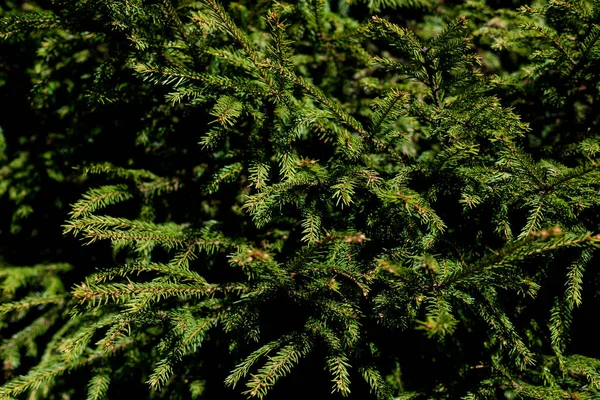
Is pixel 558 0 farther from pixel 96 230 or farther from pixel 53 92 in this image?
pixel 53 92

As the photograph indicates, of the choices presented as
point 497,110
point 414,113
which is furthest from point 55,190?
point 497,110

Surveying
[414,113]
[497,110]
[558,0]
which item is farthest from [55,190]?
[558,0]

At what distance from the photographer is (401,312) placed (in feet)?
4.45

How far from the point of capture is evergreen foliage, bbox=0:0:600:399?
1354mm

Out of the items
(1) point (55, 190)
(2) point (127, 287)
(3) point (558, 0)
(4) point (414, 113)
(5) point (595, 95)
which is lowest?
(1) point (55, 190)

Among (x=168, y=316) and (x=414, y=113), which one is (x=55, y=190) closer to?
(x=168, y=316)

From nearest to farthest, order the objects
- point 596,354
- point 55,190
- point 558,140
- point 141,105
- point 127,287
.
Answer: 1. point 127,287
2. point 596,354
3. point 558,140
4. point 141,105
5. point 55,190

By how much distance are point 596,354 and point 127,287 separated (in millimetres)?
2147

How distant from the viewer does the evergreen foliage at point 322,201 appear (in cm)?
135

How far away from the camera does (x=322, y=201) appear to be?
5.46 ft

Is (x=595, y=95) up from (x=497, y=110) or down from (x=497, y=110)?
up

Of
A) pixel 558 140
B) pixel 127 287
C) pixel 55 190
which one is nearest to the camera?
pixel 127 287

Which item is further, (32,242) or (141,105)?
(32,242)

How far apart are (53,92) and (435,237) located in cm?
245
